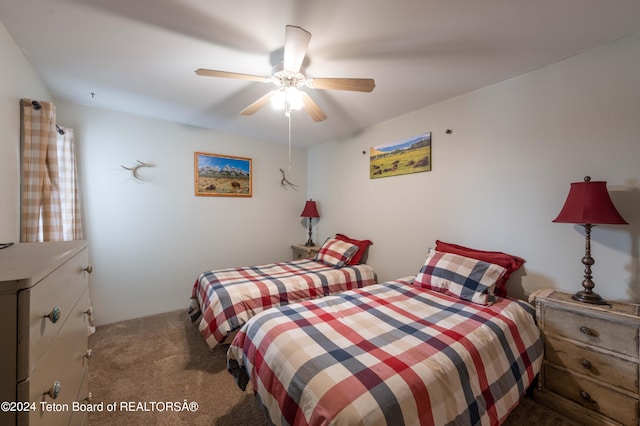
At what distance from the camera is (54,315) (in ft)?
2.62

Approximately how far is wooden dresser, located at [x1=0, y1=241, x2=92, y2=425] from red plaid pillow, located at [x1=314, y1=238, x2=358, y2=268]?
231 centimetres

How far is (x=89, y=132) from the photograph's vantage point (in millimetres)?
2664

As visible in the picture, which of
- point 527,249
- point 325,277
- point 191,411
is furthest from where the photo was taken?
point 325,277

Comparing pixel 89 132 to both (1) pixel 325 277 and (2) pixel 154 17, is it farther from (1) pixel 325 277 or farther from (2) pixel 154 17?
(1) pixel 325 277

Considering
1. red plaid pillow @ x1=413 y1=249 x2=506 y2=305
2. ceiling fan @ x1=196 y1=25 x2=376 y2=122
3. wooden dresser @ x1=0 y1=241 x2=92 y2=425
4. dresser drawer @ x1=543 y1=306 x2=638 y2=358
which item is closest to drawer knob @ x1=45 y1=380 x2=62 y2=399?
wooden dresser @ x1=0 y1=241 x2=92 y2=425

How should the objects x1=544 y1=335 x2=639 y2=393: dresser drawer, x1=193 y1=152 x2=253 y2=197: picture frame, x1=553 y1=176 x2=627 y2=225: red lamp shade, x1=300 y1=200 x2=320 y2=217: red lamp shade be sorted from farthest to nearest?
x1=300 y1=200 x2=320 y2=217: red lamp shade, x1=193 y1=152 x2=253 y2=197: picture frame, x1=553 y1=176 x2=627 y2=225: red lamp shade, x1=544 y1=335 x2=639 y2=393: dresser drawer

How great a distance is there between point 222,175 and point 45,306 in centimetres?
290

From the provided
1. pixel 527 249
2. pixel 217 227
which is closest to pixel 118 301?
pixel 217 227

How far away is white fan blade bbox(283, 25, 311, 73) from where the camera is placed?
1.27 metres

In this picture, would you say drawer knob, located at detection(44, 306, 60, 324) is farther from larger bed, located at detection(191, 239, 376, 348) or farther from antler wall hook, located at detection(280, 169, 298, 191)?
antler wall hook, located at detection(280, 169, 298, 191)

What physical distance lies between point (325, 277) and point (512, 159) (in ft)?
6.61

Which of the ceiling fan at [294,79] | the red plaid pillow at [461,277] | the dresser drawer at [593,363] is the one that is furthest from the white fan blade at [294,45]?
the dresser drawer at [593,363]

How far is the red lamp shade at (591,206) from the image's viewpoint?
148cm

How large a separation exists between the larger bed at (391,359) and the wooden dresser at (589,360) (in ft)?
0.41
